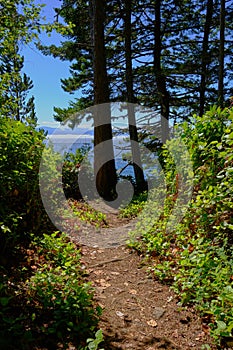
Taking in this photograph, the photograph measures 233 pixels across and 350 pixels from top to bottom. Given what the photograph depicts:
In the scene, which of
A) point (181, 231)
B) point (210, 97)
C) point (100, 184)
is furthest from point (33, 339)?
point (210, 97)

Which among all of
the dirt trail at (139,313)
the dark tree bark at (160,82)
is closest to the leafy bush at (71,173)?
the dirt trail at (139,313)

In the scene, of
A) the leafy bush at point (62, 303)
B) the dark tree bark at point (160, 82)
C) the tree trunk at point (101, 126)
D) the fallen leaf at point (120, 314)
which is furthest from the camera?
the dark tree bark at point (160, 82)

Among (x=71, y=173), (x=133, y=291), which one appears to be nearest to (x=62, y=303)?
(x=133, y=291)

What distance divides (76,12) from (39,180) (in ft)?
27.4

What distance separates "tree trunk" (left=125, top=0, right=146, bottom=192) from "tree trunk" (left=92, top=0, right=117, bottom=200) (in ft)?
5.97

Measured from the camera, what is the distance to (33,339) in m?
1.89

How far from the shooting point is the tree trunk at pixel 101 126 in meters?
8.20

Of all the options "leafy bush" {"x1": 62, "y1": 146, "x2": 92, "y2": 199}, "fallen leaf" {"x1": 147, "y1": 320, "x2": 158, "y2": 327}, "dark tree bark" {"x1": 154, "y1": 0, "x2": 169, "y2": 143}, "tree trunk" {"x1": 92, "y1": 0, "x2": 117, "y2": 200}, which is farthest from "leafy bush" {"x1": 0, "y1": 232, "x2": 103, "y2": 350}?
"dark tree bark" {"x1": 154, "y1": 0, "x2": 169, "y2": 143}

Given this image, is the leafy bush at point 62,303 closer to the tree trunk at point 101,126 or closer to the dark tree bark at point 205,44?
the tree trunk at point 101,126

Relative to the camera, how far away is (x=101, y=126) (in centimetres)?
850

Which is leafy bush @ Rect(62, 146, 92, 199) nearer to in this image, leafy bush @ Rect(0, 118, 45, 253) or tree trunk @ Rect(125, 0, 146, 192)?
tree trunk @ Rect(125, 0, 146, 192)

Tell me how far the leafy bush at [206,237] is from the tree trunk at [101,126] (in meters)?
4.47

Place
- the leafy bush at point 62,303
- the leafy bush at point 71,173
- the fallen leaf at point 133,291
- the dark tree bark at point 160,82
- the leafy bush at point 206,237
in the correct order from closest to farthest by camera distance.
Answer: the leafy bush at point 62,303 < the leafy bush at point 206,237 < the fallen leaf at point 133,291 < the leafy bush at point 71,173 < the dark tree bark at point 160,82

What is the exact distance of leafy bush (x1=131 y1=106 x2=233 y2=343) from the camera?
2.38m
